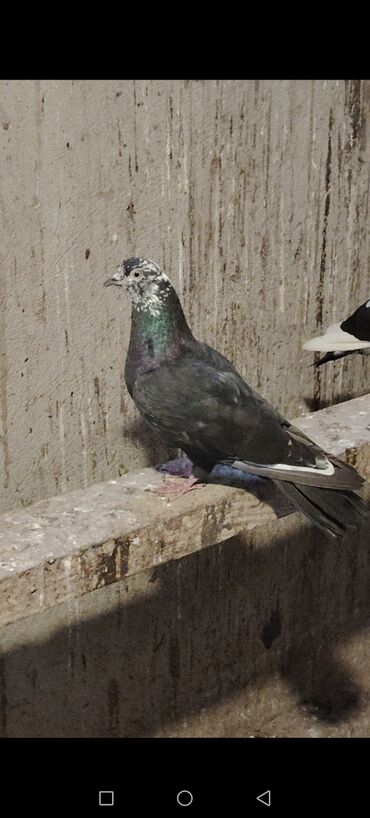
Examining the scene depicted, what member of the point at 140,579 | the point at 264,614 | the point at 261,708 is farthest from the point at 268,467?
the point at 261,708

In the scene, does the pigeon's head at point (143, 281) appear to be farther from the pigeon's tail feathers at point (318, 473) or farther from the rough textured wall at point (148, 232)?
the pigeon's tail feathers at point (318, 473)

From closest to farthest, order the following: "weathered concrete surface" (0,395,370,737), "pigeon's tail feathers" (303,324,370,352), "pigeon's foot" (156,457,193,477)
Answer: "weathered concrete surface" (0,395,370,737) < "pigeon's foot" (156,457,193,477) < "pigeon's tail feathers" (303,324,370,352)

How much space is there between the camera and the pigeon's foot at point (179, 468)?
287 cm

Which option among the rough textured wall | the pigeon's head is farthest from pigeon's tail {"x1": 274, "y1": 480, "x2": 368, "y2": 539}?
the rough textured wall

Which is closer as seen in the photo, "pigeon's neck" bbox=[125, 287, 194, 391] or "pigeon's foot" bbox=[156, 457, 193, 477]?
"pigeon's neck" bbox=[125, 287, 194, 391]

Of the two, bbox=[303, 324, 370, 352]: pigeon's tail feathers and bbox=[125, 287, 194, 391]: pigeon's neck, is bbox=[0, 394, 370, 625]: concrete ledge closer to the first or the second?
bbox=[125, 287, 194, 391]: pigeon's neck

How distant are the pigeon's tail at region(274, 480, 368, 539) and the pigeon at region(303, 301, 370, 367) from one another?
97 centimetres

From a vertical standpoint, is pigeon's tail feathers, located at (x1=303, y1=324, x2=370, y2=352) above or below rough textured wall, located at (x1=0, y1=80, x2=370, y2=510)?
below

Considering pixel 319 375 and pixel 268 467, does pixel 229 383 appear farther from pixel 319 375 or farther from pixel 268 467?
pixel 319 375

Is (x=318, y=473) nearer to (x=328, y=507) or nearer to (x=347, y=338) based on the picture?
(x=328, y=507)

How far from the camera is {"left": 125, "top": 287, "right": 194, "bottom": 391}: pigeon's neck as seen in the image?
276 centimetres

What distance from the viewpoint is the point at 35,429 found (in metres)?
3.15

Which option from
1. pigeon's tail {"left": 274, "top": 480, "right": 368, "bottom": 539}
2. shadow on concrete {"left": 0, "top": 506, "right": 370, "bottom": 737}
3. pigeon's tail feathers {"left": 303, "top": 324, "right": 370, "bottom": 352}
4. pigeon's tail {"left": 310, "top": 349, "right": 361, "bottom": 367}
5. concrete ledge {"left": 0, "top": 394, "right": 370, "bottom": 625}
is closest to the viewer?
concrete ledge {"left": 0, "top": 394, "right": 370, "bottom": 625}

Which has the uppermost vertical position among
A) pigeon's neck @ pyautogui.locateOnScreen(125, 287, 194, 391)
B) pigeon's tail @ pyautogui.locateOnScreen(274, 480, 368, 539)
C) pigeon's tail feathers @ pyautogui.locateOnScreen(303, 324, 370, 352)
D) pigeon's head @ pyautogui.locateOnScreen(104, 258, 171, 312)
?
pigeon's head @ pyautogui.locateOnScreen(104, 258, 171, 312)
